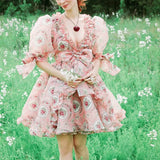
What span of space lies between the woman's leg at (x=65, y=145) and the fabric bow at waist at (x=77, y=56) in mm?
559

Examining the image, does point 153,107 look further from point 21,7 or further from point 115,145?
point 21,7

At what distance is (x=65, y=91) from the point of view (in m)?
2.03

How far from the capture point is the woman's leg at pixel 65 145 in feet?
6.86

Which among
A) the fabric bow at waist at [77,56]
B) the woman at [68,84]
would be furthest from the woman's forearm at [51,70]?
the fabric bow at waist at [77,56]

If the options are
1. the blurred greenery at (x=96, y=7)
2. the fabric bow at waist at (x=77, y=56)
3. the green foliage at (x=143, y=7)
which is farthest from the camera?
the blurred greenery at (x=96, y=7)

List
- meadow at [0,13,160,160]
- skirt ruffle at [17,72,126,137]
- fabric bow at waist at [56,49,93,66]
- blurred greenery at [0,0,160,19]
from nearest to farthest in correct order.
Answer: skirt ruffle at [17,72,126,137], fabric bow at waist at [56,49,93,66], meadow at [0,13,160,160], blurred greenery at [0,0,160,19]

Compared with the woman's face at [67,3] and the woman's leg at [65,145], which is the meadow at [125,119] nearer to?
the woman's leg at [65,145]

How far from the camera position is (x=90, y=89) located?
6.80 ft

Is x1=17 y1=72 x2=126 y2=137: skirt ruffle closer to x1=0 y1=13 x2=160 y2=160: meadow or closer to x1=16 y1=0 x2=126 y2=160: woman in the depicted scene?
x1=16 y1=0 x2=126 y2=160: woman

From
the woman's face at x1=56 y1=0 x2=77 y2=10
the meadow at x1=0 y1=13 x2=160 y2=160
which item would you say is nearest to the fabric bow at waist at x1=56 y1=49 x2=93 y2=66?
the woman's face at x1=56 y1=0 x2=77 y2=10

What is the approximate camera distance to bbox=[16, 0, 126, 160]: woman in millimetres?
2027

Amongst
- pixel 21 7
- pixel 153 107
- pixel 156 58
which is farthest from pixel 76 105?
pixel 21 7

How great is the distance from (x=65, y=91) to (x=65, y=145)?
16.0 inches

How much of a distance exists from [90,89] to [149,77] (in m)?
2.22
